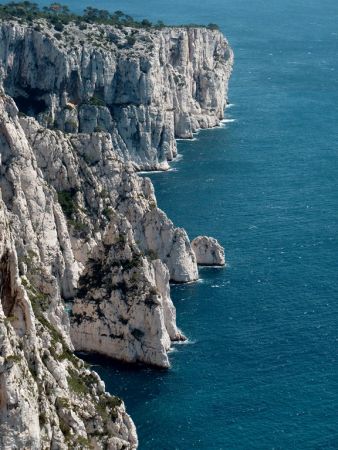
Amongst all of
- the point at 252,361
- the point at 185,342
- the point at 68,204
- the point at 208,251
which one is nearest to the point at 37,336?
the point at 252,361

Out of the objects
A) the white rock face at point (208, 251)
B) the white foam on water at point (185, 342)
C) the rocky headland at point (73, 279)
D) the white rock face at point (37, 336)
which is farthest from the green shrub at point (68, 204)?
the white foam on water at point (185, 342)

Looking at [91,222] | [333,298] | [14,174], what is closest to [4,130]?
[14,174]

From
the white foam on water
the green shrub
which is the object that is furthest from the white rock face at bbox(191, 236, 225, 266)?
the white foam on water

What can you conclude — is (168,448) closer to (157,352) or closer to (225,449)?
(225,449)

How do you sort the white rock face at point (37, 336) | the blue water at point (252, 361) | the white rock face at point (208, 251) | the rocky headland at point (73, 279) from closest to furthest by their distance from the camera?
the white rock face at point (37, 336), the rocky headland at point (73, 279), the blue water at point (252, 361), the white rock face at point (208, 251)

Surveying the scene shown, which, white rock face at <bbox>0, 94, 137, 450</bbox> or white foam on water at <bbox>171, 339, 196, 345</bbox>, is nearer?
white rock face at <bbox>0, 94, 137, 450</bbox>

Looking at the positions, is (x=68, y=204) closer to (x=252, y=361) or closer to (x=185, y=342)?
(x=185, y=342)

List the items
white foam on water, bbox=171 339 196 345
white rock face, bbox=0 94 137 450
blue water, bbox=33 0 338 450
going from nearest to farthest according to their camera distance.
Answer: white rock face, bbox=0 94 137 450
blue water, bbox=33 0 338 450
white foam on water, bbox=171 339 196 345

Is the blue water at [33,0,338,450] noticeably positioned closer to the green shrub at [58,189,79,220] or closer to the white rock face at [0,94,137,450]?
the white rock face at [0,94,137,450]

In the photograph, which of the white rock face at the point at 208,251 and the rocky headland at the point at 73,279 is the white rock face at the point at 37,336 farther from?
the white rock face at the point at 208,251
